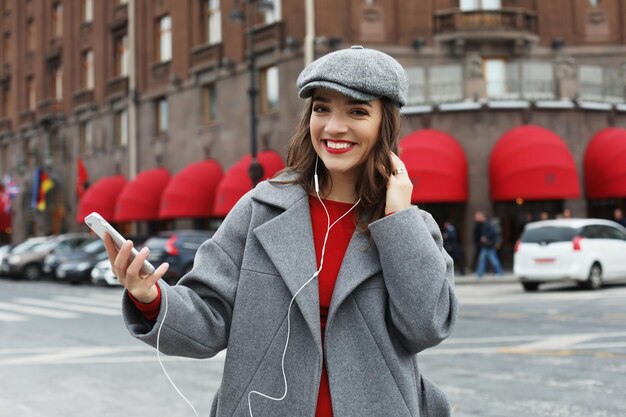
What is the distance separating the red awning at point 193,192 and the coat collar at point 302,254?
28.4 metres

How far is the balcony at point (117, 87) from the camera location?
3825 centimetres

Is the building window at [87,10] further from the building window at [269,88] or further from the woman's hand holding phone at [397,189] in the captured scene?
the woman's hand holding phone at [397,189]

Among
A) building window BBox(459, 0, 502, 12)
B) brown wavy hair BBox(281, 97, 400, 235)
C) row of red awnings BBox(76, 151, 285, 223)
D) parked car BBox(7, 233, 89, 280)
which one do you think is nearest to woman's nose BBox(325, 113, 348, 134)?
brown wavy hair BBox(281, 97, 400, 235)

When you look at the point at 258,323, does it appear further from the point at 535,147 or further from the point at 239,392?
the point at 535,147

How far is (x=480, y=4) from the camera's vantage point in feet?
92.0

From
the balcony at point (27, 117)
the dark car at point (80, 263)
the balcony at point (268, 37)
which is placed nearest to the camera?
the dark car at point (80, 263)

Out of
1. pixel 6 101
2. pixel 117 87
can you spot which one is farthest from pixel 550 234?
pixel 6 101

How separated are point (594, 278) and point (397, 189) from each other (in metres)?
17.7

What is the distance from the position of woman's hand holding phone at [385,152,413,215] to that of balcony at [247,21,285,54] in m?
26.6

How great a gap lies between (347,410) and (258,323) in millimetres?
354

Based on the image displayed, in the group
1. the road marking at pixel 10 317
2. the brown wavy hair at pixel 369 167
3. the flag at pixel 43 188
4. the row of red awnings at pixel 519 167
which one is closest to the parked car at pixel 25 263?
the flag at pixel 43 188

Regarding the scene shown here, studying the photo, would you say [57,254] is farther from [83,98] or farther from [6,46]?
[6,46]

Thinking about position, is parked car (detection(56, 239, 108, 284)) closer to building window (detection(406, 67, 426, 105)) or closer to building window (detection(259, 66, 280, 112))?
building window (detection(259, 66, 280, 112))

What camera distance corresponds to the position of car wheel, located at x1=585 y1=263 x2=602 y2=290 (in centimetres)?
1895
